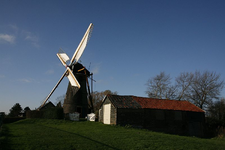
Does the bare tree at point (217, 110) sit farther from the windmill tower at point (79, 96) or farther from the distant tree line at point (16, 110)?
the distant tree line at point (16, 110)

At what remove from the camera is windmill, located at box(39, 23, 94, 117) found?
30.5m

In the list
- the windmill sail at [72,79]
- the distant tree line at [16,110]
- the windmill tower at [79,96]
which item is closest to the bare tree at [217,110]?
the windmill tower at [79,96]

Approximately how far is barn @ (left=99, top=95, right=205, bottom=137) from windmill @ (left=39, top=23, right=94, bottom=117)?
16.7 feet

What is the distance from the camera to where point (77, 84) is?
3012 centimetres

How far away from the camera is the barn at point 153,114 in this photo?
2388cm

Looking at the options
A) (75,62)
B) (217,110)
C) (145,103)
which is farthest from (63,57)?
(217,110)

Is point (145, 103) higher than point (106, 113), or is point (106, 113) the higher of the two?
point (145, 103)

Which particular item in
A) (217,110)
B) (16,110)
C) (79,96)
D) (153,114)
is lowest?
(16,110)

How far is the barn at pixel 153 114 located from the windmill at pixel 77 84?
200 inches

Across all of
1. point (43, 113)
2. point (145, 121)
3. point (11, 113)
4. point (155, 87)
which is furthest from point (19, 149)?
point (11, 113)

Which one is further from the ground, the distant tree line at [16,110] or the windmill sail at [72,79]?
the windmill sail at [72,79]

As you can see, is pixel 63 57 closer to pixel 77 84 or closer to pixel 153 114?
pixel 77 84

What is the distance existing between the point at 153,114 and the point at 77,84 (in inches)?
511

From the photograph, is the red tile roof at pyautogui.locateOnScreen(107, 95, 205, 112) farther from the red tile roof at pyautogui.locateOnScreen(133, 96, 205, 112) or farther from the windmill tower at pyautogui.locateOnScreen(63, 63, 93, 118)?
the windmill tower at pyautogui.locateOnScreen(63, 63, 93, 118)
